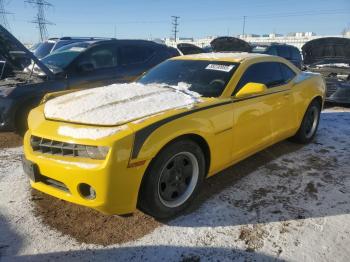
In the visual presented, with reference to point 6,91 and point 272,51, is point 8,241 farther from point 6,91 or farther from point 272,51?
point 272,51

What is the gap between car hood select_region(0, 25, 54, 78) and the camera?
216 inches

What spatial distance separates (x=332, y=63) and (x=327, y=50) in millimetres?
719

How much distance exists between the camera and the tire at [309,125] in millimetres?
5352

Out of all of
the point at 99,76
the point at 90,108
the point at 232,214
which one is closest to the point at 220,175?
the point at 232,214

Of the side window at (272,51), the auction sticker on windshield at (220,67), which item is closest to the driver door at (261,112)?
the auction sticker on windshield at (220,67)

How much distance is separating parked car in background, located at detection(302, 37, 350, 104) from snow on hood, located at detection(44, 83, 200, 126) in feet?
17.0

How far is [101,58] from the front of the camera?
21.5ft

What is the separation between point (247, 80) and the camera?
409cm

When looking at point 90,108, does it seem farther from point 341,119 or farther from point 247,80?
point 341,119

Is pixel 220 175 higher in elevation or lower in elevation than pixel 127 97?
lower

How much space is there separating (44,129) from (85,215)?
90cm

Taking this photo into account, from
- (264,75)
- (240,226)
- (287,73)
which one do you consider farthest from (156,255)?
(287,73)

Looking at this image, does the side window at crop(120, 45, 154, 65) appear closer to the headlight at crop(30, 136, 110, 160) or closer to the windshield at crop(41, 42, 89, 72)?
the windshield at crop(41, 42, 89, 72)

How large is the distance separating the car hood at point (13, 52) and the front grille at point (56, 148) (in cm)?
286
